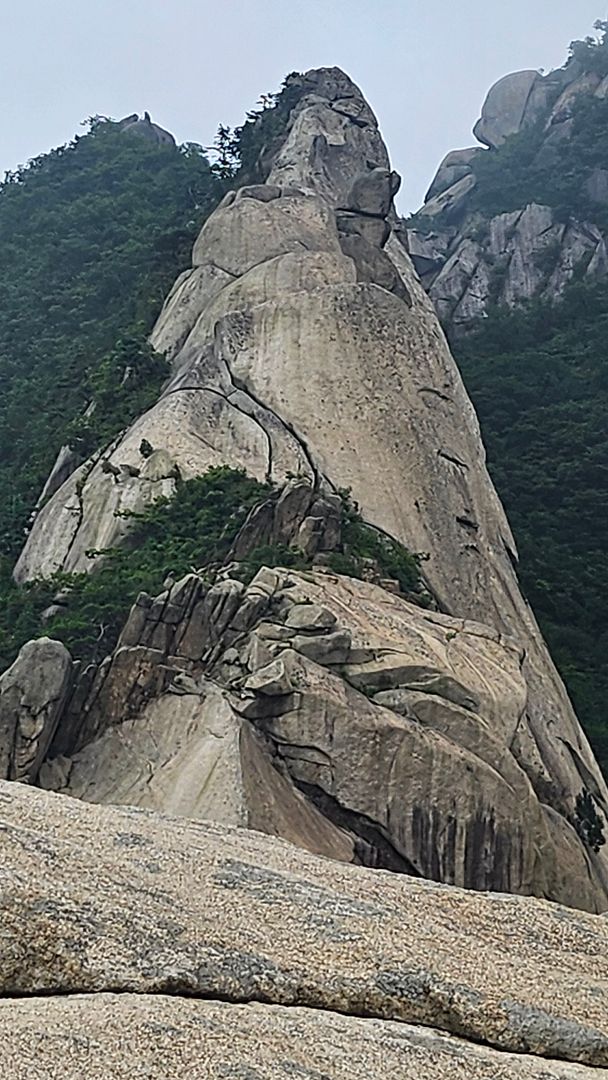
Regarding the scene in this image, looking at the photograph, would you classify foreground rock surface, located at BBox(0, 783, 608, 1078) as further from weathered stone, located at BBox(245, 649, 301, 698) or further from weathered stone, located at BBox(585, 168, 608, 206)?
weathered stone, located at BBox(585, 168, 608, 206)

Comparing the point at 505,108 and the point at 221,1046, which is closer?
the point at 221,1046

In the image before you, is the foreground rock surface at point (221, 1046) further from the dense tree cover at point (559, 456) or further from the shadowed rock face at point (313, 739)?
the dense tree cover at point (559, 456)

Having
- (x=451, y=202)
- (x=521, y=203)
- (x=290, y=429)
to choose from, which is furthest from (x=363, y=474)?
(x=451, y=202)

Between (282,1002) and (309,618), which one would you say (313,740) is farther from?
(282,1002)

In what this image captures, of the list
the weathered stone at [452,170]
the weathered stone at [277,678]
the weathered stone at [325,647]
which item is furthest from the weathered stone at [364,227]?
the weathered stone at [452,170]

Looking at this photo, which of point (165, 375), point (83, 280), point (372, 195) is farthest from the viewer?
point (83, 280)

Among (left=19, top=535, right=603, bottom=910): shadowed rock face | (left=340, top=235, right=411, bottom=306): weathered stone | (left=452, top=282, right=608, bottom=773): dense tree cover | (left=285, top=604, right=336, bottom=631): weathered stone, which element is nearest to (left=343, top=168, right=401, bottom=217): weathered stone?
(left=340, top=235, right=411, bottom=306): weathered stone

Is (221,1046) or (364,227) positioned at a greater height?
(364,227)
